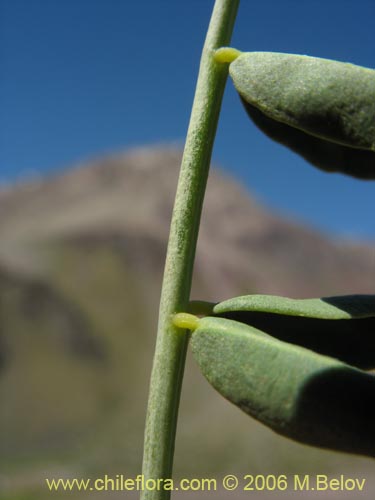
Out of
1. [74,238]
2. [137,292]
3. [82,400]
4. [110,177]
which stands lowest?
[82,400]

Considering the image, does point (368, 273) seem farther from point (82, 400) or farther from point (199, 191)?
point (199, 191)

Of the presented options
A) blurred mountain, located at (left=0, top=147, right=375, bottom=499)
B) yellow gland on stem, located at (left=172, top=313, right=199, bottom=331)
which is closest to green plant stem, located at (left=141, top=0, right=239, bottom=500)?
yellow gland on stem, located at (left=172, top=313, right=199, bottom=331)

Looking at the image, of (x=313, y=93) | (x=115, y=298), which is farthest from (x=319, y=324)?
(x=115, y=298)

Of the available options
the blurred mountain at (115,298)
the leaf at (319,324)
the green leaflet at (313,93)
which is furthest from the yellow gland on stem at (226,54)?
the blurred mountain at (115,298)

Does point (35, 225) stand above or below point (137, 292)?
above

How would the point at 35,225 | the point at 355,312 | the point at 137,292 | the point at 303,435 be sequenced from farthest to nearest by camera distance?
the point at 35,225, the point at 137,292, the point at 355,312, the point at 303,435

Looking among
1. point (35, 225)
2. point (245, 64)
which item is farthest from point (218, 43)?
point (35, 225)

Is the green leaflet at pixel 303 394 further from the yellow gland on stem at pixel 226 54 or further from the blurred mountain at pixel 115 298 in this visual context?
the blurred mountain at pixel 115 298
